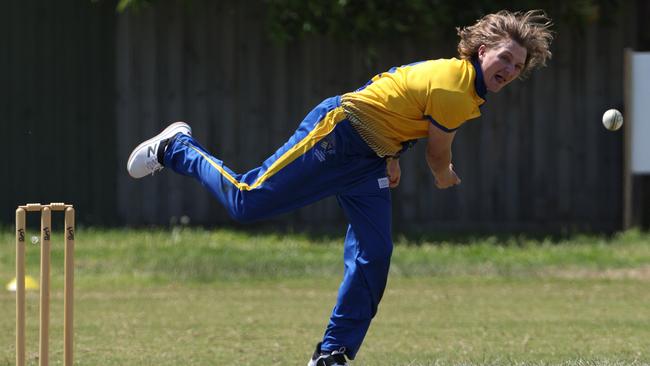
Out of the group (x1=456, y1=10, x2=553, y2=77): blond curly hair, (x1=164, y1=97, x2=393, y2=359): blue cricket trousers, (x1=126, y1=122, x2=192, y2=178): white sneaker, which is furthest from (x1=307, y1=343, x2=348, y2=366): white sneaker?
(x1=456, y1=10, x2=553, y2=77): blond curly hair

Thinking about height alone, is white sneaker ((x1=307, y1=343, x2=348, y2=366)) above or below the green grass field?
above

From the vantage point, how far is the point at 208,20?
12.8 m

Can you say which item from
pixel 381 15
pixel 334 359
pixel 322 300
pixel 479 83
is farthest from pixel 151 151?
pixel 381 15

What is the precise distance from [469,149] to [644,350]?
19.9ft

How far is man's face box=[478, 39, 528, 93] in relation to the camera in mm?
5371

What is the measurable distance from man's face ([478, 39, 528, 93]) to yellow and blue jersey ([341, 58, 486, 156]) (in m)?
0.04

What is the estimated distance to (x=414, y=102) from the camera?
538 cm

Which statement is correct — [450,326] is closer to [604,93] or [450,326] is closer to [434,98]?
[434,98]

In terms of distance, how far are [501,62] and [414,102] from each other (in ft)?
1.47

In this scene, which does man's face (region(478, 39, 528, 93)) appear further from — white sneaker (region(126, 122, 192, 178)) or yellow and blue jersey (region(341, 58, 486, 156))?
white sneaker (region(126, 122, 192, 178))

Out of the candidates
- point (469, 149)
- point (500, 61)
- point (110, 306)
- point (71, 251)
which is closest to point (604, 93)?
point (469, 149)

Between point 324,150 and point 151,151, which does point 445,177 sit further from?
point 151,151

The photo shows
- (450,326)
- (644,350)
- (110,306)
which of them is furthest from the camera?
(110,306)

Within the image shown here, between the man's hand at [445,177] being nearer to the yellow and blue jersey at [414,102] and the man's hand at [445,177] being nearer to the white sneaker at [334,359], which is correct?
the yellow and blue jersey at [414,102]
